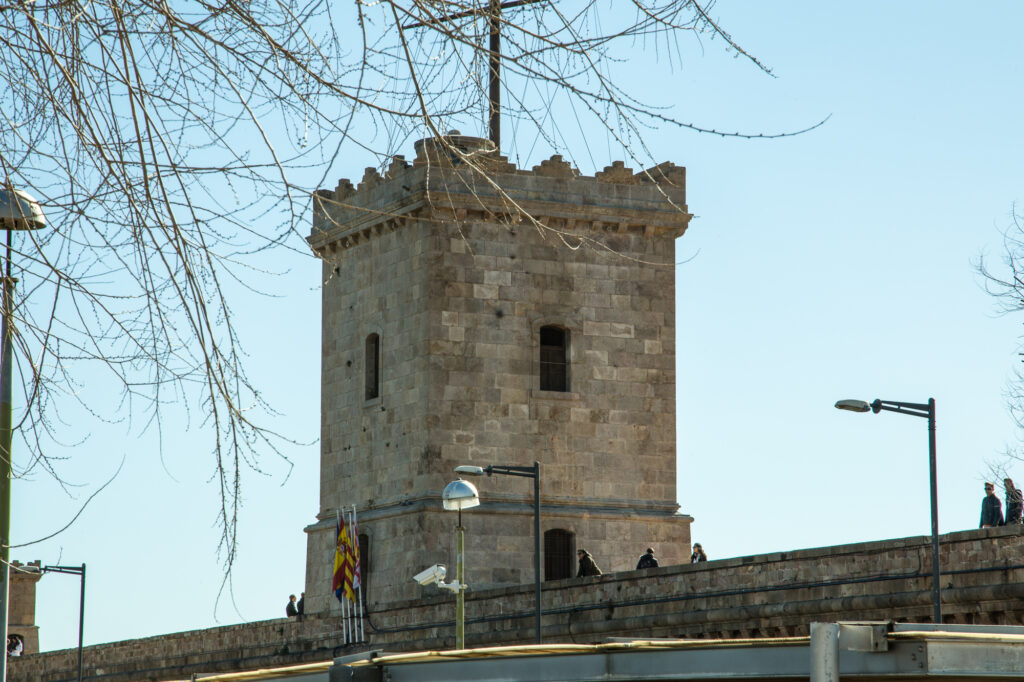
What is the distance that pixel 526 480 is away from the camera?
33.5 meters

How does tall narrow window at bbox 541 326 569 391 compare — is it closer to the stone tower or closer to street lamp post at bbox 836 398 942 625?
the stone tower

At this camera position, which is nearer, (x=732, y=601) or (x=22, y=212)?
(x=22, y=212)

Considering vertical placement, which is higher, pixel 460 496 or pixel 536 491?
pixel 536 491

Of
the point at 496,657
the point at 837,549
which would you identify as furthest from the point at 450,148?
the point at 837,549

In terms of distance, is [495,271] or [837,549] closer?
[837,549]

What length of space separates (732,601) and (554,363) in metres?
10.1

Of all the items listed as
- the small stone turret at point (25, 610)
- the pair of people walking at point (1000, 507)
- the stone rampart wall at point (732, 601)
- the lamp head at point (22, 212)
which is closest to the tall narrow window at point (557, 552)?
the stone rampart wall at point (732, 601)

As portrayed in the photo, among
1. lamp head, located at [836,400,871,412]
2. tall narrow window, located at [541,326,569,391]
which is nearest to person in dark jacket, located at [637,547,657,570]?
tall narrow window, located at [541,326,569,391]

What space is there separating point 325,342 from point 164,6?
28.5 metres

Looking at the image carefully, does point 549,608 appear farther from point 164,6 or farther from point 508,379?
point 164,6

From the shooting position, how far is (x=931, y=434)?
70.3 ft

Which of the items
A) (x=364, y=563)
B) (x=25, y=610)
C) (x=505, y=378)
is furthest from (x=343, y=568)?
(x=25, y=610)

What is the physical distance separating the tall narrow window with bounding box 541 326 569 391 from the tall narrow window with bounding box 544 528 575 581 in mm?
2468

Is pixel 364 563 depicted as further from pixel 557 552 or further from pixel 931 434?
pixel 931 434
